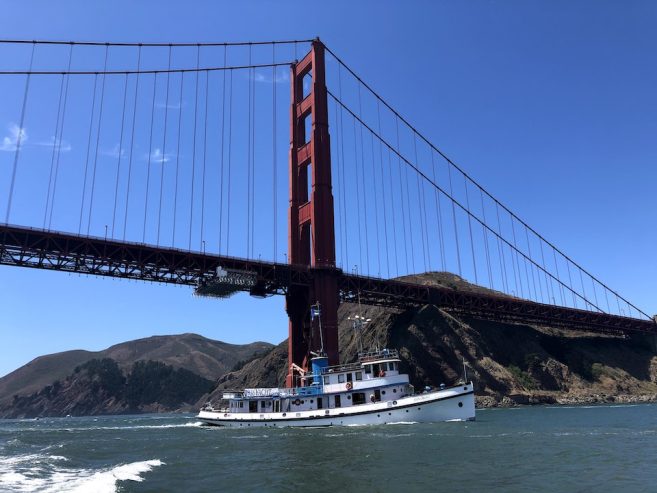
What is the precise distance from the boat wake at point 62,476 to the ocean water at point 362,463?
0.16ft

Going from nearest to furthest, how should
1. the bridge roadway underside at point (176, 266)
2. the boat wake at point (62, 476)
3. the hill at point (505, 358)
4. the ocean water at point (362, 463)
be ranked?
the ocean water at point (362, 463), the boat wake at point (62, 476), the bridge roadway underside at point (176, 266), the hill at point (505, 358)

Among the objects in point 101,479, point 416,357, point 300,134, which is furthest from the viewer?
point 416,357

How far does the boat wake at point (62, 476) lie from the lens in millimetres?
19655

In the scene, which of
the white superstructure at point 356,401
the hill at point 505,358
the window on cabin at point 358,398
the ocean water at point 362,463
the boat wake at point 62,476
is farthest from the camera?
the hill at point 505,358

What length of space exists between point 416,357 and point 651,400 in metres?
40.1

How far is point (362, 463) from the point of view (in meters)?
23.0

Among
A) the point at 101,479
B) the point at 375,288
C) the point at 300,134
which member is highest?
the point at 300,134

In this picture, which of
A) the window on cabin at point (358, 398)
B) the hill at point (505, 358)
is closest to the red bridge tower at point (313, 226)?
the window on cabin at point (358, 398)

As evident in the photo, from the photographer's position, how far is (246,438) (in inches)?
1452

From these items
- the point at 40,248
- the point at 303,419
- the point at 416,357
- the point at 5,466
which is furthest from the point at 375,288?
the point at 5,466

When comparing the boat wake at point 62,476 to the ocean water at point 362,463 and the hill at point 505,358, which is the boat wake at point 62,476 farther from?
the hill at point 505,358

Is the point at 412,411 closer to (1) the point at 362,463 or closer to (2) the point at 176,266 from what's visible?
(1) the point at 362,463

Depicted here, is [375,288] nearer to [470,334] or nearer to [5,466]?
[470,334]

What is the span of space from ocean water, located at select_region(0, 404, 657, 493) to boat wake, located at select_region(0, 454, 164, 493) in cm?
5
